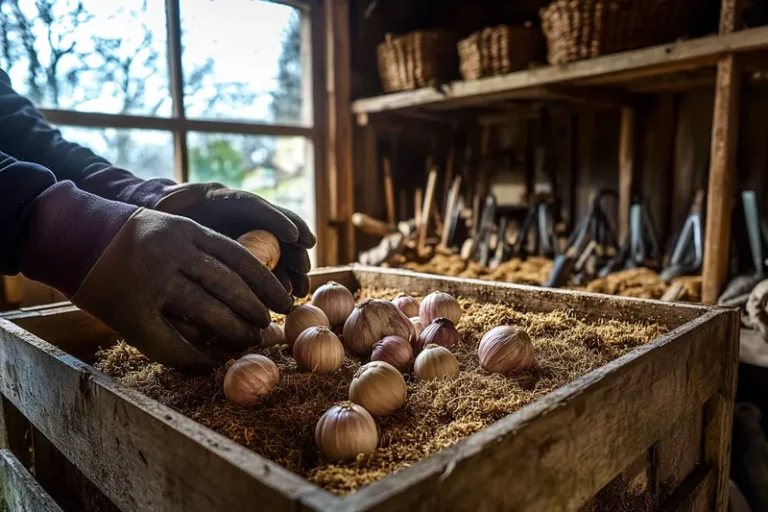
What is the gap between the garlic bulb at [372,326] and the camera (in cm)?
101

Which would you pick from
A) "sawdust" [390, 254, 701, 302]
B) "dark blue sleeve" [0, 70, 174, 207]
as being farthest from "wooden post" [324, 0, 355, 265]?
"dark blue sleeve" [0, 70, 174, 207]

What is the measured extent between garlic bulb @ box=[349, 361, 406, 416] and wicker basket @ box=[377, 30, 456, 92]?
2499mm

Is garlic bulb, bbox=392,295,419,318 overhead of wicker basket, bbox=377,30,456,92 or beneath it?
beneath

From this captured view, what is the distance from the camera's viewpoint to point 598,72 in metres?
2.34

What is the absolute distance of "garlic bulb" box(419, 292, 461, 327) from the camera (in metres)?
1.13

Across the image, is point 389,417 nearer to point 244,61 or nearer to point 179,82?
point 179,82

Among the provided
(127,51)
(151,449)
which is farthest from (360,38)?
(151,449)

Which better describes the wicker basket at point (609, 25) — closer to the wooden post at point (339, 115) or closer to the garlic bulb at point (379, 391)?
the wooden post at point (339, 115)

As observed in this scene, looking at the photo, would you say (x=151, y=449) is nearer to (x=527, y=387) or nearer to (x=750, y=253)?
(x=527, y=387)

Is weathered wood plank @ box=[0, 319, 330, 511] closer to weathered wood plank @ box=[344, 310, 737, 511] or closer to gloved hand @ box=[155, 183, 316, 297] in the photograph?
weathered wood plank @ box=[344, 310, 737, 511]

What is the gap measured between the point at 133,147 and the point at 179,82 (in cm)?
42

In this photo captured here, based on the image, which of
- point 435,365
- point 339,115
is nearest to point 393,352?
point 435,365

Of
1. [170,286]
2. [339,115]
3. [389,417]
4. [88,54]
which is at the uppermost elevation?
[88,54]

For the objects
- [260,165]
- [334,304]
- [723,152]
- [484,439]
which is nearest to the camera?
[484,439]
